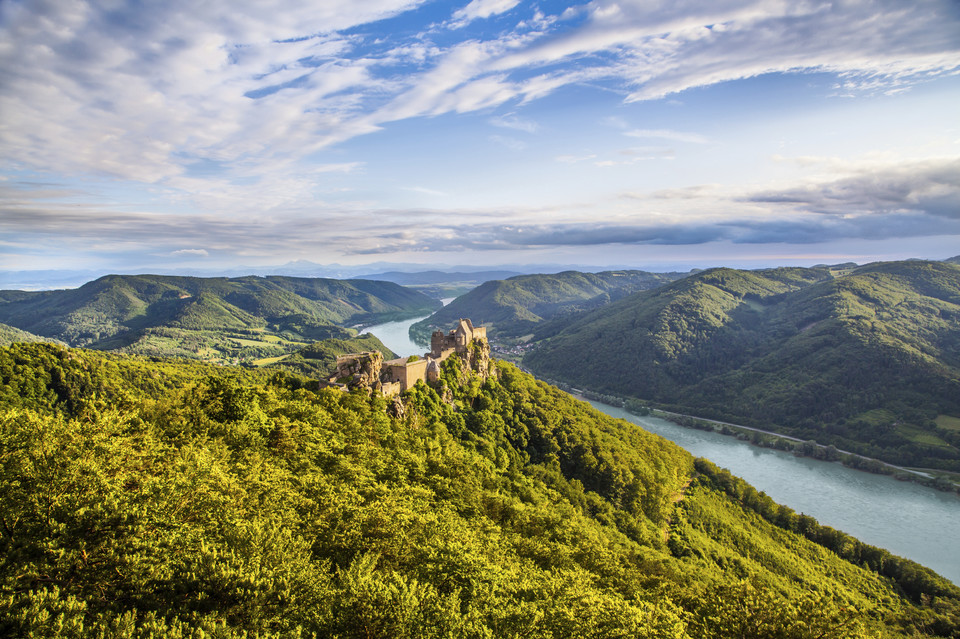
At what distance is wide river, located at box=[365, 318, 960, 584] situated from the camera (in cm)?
7494

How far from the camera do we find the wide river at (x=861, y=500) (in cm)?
7494

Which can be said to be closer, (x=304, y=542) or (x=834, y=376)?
(x=304, y=542)

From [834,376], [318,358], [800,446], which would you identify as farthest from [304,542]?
[834,376]

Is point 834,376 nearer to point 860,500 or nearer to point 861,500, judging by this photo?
point 861,500

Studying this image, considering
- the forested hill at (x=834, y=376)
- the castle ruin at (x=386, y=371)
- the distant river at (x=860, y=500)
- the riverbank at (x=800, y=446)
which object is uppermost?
the castle ruin at (x=386, y=371)

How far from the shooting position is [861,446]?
113875mm

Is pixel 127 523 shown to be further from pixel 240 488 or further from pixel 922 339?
pixel 922 339

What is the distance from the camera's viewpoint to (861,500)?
89.8 meters

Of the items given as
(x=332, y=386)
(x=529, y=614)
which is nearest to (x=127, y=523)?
(x=529, y=614)

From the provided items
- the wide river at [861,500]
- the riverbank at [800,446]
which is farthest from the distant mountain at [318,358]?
the wide river at [861,500]

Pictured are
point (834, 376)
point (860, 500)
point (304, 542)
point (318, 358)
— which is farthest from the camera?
point (318, 358)

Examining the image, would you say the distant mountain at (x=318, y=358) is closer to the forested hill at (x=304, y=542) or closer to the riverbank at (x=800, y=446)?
the riverbank at (x=800, y=446)

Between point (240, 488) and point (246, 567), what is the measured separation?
503 centimetres

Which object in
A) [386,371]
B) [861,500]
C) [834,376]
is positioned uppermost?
[386,371]
